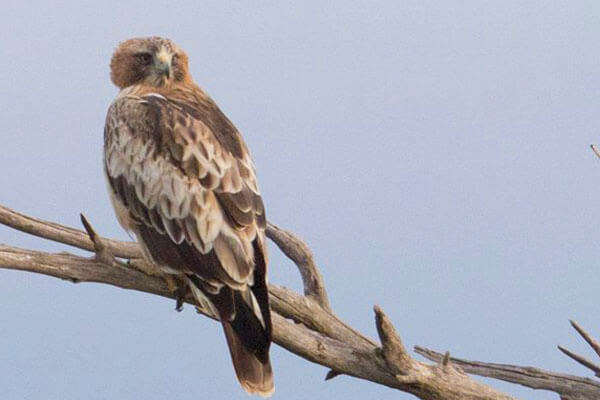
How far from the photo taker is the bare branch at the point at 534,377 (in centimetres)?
654

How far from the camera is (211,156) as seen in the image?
6508 millimetres

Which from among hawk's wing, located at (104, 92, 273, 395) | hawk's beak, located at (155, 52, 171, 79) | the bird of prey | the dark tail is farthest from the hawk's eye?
the dark tail

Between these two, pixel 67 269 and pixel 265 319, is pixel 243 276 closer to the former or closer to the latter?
pixel 265 319

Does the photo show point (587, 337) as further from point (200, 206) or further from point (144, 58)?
point (144, 58)

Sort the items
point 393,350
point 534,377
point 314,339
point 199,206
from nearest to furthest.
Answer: point 393,350 < point 314,339 < point 199,206 < point 534,377

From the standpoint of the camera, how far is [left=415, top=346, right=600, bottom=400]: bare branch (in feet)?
21.5

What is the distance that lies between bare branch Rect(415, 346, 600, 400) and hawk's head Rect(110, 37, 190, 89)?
266cm

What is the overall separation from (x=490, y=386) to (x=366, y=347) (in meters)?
0.75

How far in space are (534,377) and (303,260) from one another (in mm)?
1767

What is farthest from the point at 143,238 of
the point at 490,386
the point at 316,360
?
the point at 490,386

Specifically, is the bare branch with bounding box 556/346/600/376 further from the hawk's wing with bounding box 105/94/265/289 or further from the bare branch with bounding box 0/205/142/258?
the bare branch with bounding box 0/205/142/258

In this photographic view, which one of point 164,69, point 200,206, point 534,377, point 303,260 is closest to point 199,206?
point 200,206

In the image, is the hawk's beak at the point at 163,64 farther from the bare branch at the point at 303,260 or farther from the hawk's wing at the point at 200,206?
the bare branch at the point at 303,260

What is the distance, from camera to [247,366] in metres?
6.00
